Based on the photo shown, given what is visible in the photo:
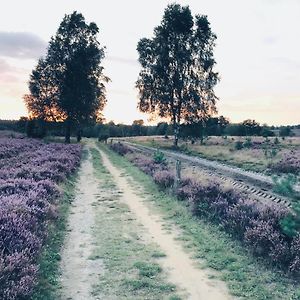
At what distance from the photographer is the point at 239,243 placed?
963 cm

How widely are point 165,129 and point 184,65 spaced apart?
8114 cm

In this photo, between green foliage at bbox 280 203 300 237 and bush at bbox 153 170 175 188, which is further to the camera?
bush at bbox 153 170 175 188

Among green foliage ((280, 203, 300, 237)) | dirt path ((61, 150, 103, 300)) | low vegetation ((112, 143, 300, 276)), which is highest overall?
green foliage ((280, 203, 300, 237))

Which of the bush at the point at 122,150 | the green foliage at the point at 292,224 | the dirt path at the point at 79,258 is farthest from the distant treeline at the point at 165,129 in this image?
the green foliage at the point at 292,224

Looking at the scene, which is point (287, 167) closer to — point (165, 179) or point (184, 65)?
point (165, 179)

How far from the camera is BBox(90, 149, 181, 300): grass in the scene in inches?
272

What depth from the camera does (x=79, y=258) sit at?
28.4ft

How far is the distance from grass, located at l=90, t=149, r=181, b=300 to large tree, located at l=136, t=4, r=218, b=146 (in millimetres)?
33547

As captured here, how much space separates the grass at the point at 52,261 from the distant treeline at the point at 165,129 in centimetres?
3576

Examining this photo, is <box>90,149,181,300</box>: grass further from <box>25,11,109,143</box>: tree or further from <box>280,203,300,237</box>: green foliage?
<box>25,11,109,143</box>: tree

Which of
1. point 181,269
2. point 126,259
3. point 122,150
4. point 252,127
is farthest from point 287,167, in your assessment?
point 252,127

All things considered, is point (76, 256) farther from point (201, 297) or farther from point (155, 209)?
Answer: point (155, 209)

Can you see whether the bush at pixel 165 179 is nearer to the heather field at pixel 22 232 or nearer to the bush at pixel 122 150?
the heather field at pixel 22 232

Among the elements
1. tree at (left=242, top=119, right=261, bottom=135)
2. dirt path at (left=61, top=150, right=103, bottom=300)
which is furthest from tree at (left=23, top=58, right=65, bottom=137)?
tree at (left=242, top=119, right=261, bottom=135)
